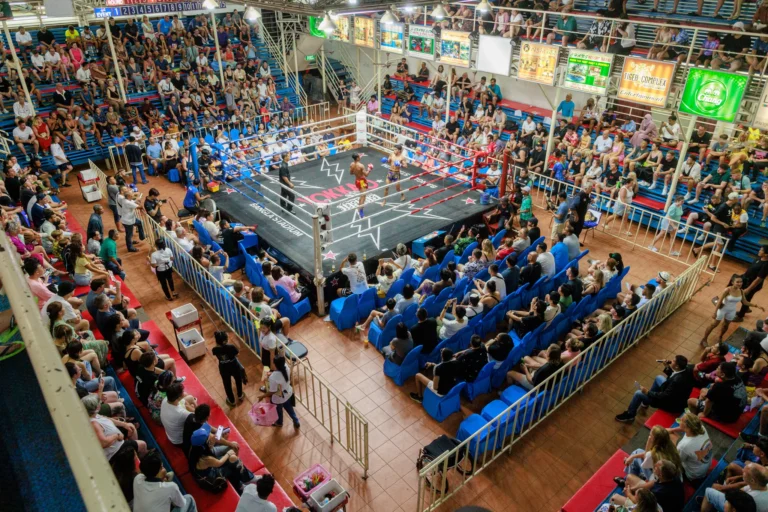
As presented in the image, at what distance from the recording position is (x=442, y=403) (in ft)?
24.3

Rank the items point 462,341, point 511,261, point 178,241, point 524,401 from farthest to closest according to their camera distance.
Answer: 1. point 178,241
2. point 511,261
3. point 462,341
4. point 524,401

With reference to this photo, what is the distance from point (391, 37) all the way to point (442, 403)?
550 inches

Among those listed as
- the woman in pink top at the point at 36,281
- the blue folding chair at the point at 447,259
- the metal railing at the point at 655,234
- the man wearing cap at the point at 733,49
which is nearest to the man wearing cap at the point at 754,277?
the metal railing at the point at 655,234

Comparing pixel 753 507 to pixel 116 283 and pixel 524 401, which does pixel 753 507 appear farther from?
pixel 116 283

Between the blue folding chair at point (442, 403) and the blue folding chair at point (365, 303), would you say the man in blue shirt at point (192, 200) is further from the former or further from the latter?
the blue folding chair at point (442, 403)

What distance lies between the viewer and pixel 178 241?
10.3m

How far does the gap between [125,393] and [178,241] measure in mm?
3986

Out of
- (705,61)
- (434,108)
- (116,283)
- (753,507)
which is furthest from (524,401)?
(434,108)

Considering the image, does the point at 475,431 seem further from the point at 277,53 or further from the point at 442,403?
the point at 277,53

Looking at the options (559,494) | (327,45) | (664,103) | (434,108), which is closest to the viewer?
(559,494)

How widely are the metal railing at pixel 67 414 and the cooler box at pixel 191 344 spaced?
8012 millimetres

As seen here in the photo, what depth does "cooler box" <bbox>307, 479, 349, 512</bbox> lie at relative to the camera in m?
5.81

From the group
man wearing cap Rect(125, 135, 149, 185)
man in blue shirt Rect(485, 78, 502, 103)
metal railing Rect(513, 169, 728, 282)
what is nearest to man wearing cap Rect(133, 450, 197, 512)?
metal railing Rect(513, 169, 728, 282)

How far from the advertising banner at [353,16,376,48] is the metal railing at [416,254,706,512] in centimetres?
1299
